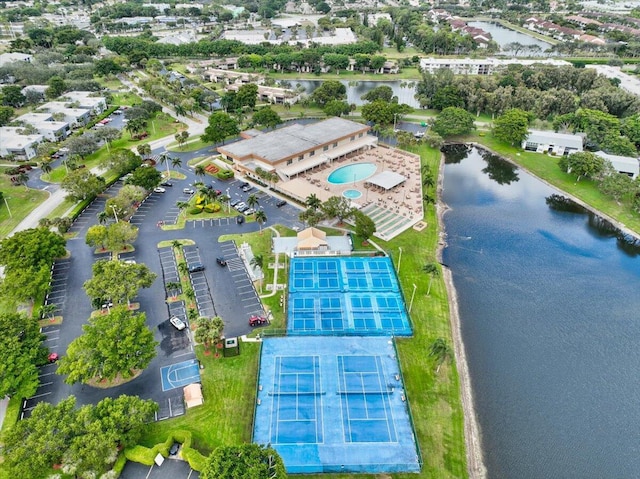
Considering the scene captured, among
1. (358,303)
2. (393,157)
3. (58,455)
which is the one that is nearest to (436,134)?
(393,157)

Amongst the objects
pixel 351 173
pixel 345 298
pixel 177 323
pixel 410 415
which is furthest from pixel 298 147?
pixel 410 415

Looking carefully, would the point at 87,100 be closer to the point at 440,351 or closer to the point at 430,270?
the point at 430,270

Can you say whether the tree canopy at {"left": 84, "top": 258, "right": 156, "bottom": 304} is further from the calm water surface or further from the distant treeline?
the distant treeline

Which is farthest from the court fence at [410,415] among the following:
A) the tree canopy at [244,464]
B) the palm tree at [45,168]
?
the palm tree at [45,168]

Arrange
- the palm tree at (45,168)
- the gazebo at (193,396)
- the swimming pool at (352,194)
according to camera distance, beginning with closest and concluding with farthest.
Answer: the gazebo at (193,396) < the swimming pool at (352,194) < the palm tree at (45,168)

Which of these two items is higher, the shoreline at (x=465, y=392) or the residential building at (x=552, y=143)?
the residential building at (x=552, y=143)

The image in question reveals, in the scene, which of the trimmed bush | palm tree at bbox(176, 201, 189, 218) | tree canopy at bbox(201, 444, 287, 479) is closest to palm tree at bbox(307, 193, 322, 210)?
palm tree at bbox(176, 201, 189, 218)

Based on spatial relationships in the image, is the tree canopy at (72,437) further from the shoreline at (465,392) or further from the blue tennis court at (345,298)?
the shoreline at (465,392)
